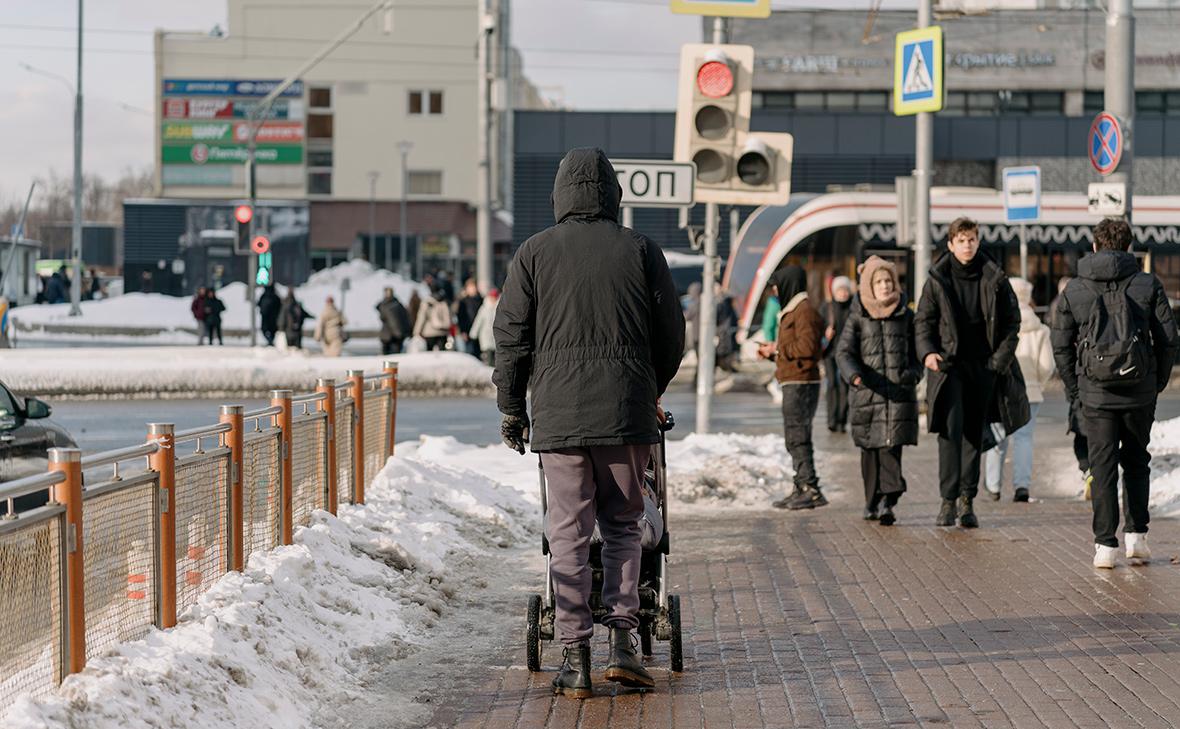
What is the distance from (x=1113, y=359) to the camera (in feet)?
29.5

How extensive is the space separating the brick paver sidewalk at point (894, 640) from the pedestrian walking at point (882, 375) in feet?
1.28

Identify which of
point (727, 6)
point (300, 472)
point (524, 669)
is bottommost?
point (524, 669)

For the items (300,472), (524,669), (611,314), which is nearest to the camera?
(611,314)

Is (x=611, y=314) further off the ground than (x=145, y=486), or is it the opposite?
(x=611, y=314)

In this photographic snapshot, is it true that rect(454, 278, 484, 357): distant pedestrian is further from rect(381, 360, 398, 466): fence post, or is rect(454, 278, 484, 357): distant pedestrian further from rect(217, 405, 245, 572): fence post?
rect(217, 405, 245, 572): fence post

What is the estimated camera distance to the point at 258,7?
262ft

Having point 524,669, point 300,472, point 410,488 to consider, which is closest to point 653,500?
point 524,669

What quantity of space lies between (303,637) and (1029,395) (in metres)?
7.71

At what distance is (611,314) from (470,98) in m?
75.6

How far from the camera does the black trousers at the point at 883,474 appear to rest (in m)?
11.2

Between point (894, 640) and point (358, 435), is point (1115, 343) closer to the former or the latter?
point (894, 640)

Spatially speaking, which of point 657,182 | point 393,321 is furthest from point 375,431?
point 393,321

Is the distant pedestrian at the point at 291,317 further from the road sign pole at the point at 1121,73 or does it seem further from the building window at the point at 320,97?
the building window at the point at 320,97

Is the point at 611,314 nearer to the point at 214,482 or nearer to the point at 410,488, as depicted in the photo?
the point at 214,482
